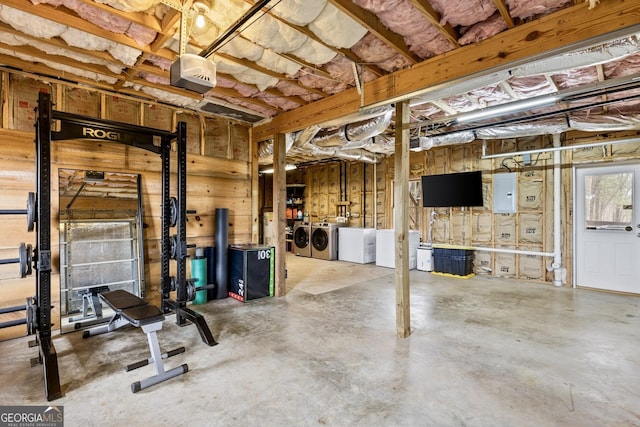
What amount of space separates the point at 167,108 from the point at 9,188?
1.91 meters

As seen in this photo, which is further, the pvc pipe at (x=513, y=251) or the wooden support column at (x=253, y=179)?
the pvc pipe at (x=513, y=251)

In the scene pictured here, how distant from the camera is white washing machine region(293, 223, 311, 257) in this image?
8.76m

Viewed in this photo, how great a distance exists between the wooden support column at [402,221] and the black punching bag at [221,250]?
257 centimetres

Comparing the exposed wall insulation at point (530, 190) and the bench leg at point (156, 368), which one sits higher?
the exposed wall insulation at point (530, 190)

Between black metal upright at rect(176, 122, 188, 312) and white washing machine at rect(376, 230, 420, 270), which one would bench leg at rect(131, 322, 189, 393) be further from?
white washing machine at rect(376, 230, 420, 270)

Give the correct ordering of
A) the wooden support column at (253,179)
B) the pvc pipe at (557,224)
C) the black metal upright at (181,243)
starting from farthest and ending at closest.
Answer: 1. the pvc pipe at (557,224)
2. the wooden support column at (253,179)
3. the black metal upright at (181,243)

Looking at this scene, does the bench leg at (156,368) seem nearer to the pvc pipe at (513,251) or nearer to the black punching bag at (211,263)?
the black punching bag at (211,263)

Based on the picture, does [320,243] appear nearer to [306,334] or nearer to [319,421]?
[306,334]

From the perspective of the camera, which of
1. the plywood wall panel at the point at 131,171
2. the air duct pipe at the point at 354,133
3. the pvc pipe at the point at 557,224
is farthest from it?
the pvc pipe at the point at 557,224

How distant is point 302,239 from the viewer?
8.95 meters

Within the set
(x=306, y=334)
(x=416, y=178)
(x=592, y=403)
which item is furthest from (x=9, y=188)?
(x=416, y=178)

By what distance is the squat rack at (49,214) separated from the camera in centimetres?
252

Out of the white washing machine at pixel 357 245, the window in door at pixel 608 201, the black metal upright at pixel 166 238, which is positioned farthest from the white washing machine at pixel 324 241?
the window in door at pixel 608 201

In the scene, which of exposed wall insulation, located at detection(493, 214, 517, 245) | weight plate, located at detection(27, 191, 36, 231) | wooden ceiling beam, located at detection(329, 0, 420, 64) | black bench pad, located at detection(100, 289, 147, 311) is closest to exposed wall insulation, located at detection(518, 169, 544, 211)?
exposed wall insulation, located at detection(493, 214, 517, 245)
